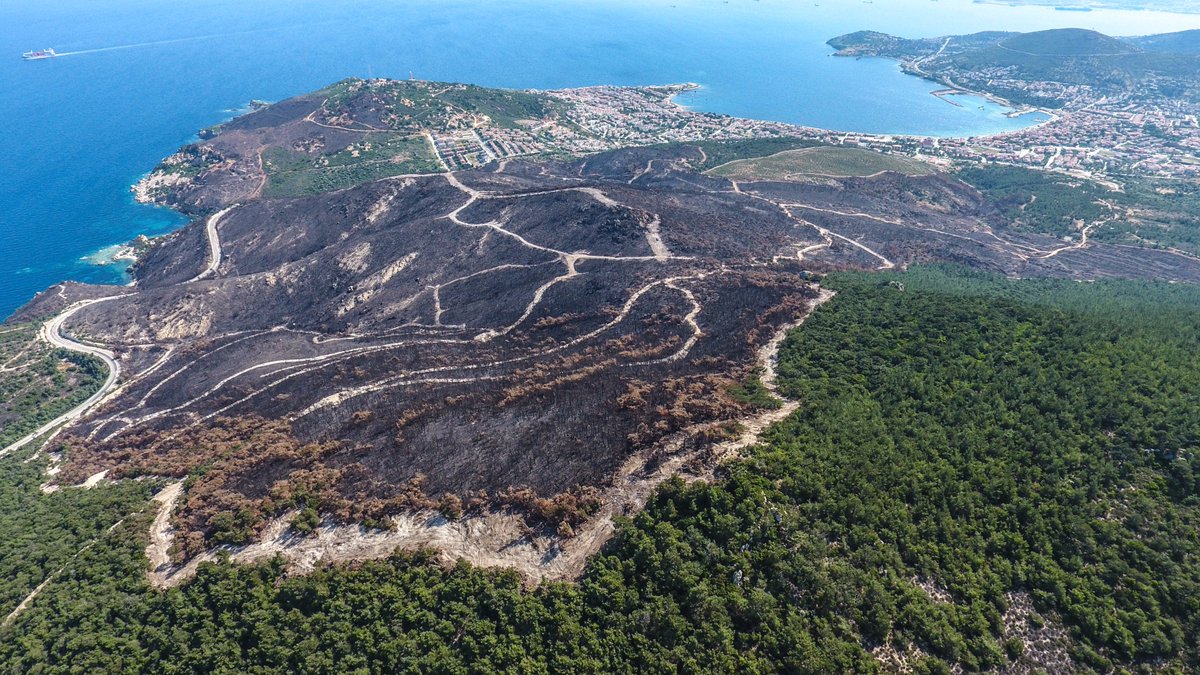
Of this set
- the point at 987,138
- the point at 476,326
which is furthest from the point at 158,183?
the point at 987,138

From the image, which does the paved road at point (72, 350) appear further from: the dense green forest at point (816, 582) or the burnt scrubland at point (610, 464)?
the dense green forest at point (816, 582)

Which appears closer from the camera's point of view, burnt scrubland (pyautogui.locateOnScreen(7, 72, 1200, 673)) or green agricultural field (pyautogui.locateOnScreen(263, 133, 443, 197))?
burnt scrubland (pyautogui.locateOnScreen(7, 72, 1200, 673))

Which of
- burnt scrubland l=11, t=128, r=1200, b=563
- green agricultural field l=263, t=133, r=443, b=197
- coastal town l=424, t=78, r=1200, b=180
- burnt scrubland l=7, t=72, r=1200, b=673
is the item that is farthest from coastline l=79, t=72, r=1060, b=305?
burnt scrubland l=7, t=72, r=1200, b=673

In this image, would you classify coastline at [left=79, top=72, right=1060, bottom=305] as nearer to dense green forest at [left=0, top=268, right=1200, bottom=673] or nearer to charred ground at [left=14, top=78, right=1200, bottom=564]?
charred ground at [left=14, top=78, right=1200, bottom=564]

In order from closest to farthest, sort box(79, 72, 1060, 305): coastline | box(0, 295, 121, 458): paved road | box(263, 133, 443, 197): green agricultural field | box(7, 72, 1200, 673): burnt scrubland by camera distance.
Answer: box(7, 72, 1200, 673): burnt scrubland
box(0, 295, 121, 458): paved road
box(79, 72, 1060, 305): coastline
box(263, 133, 443, 197): green agricultural field

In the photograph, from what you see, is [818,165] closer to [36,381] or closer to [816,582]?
[816,582]

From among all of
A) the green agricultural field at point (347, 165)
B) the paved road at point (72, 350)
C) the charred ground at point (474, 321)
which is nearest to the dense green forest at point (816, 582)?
the charred ground at point (474, 321)

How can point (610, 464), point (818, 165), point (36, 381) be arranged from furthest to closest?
point (818, 165) → point (36, 381) → point (610, 464)
